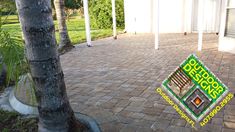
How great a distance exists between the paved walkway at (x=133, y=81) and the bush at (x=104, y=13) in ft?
21.0

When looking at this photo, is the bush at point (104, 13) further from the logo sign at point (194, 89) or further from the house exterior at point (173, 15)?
the logo sign at point (194, 89)

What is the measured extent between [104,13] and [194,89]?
12597 mm

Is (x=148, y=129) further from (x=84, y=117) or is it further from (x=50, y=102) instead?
(x=50, y=102)

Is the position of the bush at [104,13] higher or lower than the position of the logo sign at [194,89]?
Answer: higher

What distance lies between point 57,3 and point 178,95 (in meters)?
6.39

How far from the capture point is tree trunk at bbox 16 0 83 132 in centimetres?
235

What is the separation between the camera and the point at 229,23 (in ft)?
24.4

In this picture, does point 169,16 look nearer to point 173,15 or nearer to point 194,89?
point 173,15

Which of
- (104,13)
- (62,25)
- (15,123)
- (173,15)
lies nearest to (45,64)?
(15,123)

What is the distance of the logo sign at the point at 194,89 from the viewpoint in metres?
3.76

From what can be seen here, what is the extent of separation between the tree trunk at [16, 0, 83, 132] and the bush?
13.3 m

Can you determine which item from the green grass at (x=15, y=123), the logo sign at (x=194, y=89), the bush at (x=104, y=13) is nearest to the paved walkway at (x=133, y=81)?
the logo sign at (x=194, y=89)

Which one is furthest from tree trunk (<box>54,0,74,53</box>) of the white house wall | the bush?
the bush

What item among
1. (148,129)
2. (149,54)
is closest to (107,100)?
(148,129)
